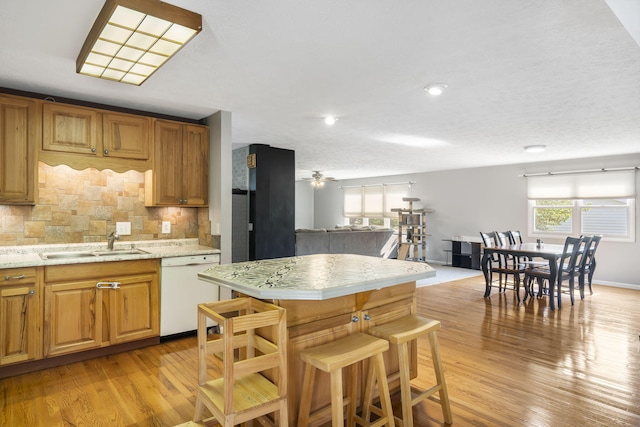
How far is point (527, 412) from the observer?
2.23 meters

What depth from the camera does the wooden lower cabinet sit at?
282 centimetres

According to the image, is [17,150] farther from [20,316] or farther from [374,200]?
[374,200]

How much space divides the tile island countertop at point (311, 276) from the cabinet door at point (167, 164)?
1.79m

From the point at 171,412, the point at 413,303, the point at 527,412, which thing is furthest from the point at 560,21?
the point at 171,412

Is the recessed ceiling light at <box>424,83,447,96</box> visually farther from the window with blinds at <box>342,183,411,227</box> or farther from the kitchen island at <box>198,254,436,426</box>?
the window with blinds at <box>342,183,411,227</box>

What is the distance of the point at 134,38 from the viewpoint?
7.09 feet

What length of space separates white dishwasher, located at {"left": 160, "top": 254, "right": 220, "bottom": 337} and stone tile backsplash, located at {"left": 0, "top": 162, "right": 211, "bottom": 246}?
0.47m

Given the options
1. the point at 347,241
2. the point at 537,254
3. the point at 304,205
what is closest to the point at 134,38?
the point at 537,254

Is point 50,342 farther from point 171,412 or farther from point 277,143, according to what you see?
point 277,143

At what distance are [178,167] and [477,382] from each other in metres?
3.36

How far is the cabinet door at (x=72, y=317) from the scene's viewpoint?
9.20ft

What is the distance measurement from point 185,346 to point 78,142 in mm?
2105

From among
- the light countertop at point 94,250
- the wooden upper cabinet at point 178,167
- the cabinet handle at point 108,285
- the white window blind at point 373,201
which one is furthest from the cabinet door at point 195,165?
the white window blind at point 373,201

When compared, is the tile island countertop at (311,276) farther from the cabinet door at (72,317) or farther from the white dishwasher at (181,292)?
the cabinet door at (72,317)
